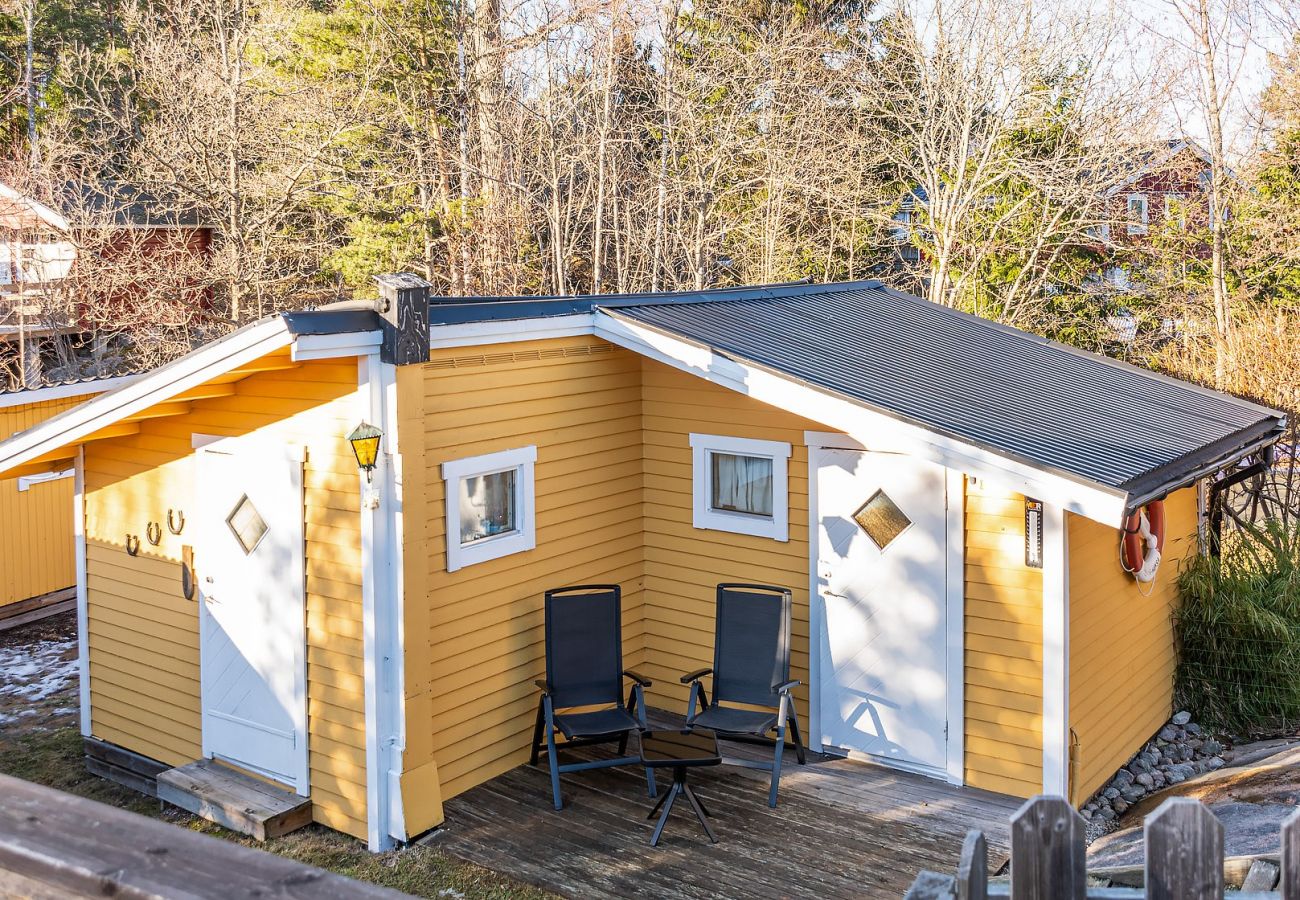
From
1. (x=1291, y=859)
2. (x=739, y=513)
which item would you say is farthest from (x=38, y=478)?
(x=1291, y=859)

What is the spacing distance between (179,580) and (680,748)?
3.32 m

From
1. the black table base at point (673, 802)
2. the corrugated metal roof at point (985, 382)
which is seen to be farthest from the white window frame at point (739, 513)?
the black table base at point (673, 802)

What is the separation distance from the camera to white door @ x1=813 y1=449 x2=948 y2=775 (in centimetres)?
664

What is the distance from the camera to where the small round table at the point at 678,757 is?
600 centimetres

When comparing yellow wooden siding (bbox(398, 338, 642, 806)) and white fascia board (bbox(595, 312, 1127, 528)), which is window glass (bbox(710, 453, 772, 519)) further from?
white fascia board (bbox(595, 312, 1127, 528))

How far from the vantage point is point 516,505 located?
6.95m

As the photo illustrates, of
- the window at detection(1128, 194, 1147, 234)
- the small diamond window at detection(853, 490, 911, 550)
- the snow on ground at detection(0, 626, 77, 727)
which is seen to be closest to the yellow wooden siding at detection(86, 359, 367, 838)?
the snow on ground at detection(0, 626, 77, 727)

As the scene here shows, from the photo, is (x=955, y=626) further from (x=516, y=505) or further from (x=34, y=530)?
(x=34, y=530)

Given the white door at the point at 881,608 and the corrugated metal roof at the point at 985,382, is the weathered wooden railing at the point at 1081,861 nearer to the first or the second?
the corrugated metal roof at the point at 985,382

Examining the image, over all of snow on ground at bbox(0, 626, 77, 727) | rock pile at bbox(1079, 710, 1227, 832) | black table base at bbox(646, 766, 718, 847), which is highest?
black table base at bbox(646, 766, 718, 847)

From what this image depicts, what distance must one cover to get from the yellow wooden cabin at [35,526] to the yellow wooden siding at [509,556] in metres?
5.94

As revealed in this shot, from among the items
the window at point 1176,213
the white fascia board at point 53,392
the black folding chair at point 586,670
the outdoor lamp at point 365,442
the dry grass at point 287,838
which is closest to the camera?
the dry grass at point 287,838

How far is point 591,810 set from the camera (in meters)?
6.38

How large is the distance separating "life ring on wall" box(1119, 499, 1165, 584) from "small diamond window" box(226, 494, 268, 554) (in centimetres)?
524
